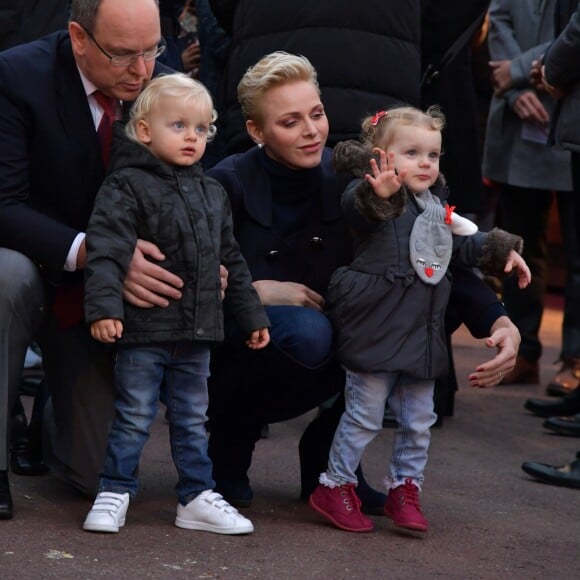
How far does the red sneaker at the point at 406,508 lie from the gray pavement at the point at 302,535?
6cm

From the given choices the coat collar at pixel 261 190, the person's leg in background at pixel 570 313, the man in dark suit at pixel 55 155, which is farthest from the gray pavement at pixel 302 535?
the person's leg in background at pixel 570 313

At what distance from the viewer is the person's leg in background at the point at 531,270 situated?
709 centimetres

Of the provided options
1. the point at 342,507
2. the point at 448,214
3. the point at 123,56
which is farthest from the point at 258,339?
the point at 123,56

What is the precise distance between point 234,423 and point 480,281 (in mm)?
841

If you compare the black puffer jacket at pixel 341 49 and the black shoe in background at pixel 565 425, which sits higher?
the black puffer jacket at pixel 341 49

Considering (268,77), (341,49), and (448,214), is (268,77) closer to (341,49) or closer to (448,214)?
(448,214)

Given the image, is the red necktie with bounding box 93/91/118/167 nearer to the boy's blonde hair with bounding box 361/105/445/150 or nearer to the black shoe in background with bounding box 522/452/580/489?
the boy's blonde hair with bounding box 361/105/445/150

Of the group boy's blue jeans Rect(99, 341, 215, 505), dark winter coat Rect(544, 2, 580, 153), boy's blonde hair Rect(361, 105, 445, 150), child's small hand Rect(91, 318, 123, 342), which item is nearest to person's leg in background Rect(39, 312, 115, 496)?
boy's blue jeans Rect(99, 341, 215, 505)

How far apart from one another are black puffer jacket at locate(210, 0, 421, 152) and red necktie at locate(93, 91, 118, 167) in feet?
2.46

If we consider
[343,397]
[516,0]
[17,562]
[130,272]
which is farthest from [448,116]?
[17,562]

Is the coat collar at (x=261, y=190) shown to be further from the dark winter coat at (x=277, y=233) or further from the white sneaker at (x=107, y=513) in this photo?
the white sneaker at (x=107, y=513)

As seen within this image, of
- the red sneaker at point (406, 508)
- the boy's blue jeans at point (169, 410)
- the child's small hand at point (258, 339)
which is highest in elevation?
the child's small hand at point (258, 339)

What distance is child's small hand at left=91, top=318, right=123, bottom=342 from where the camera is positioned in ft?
12.2

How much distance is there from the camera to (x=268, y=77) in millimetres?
4246
